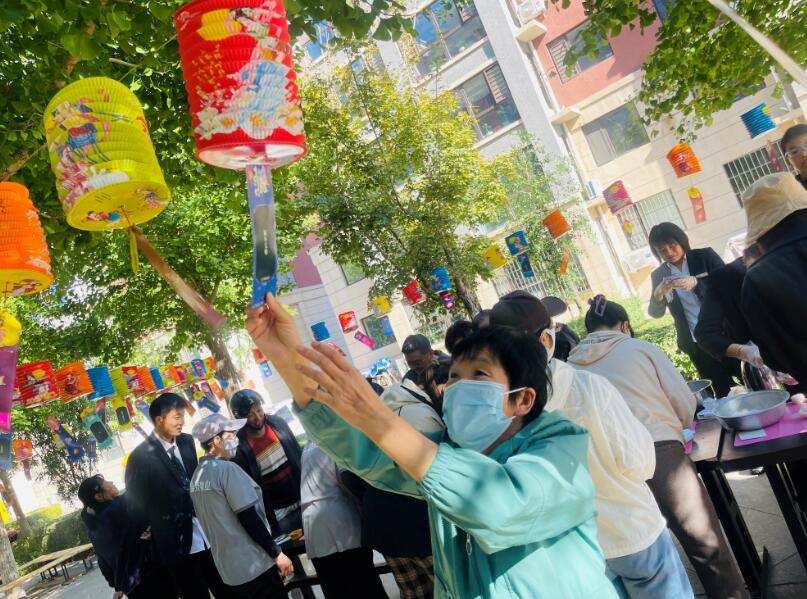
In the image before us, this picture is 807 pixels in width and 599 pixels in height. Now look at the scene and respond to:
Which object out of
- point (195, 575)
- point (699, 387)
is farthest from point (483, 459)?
point (195, 575)

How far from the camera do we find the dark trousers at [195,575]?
5.14 meters

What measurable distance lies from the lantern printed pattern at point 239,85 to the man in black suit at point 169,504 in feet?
12.5

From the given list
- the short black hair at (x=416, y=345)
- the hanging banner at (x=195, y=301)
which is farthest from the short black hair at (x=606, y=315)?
the hanging banner at (x=195, y=301)

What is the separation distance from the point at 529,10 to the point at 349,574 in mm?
20213

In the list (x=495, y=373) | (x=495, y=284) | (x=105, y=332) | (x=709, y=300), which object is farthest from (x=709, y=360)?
(x=495, y=284)

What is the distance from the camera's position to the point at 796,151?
4.26 meters

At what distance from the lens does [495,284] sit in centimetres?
2291

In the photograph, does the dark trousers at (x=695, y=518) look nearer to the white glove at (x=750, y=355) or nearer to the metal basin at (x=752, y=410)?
the metal basin at (x=752, y=410)

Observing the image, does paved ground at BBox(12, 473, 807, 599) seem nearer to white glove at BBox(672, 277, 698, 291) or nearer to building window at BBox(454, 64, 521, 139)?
white glove at BBox(672, 277, 698, 291)

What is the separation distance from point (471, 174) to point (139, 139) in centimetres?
1058

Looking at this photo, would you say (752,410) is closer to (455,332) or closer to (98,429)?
(455,332)

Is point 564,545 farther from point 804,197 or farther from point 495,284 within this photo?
point 495,284

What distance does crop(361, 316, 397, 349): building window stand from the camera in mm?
27297

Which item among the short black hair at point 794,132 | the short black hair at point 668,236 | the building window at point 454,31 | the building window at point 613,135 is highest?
the building window at point 454,31
